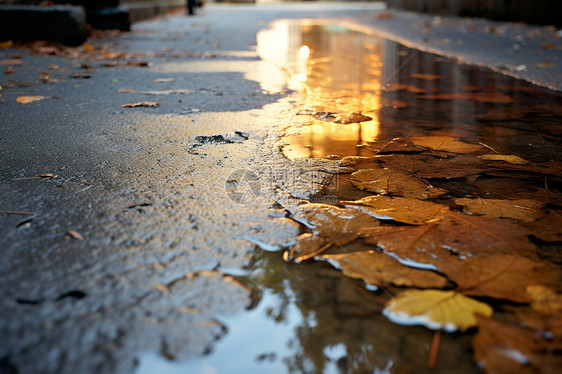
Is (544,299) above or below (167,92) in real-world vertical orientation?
below

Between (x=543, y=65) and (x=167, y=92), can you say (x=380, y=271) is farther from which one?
(x=543, y=65)

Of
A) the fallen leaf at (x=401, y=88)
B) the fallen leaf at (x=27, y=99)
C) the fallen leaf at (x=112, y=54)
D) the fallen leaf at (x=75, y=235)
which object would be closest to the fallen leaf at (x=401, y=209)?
the fallen leaf at (x=75, y=235)

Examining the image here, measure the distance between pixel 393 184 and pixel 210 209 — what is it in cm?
55

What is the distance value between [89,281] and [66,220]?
0.29m

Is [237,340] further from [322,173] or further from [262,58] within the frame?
[262,58]

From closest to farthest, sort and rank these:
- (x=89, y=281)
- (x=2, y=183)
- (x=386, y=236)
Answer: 1. (x=89, y=281)
2. (x=386, y=236)
3. (x=2, y=183)

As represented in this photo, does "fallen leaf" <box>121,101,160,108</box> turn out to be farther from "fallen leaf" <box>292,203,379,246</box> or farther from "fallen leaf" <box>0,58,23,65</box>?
"fallen leaf" <box>0,58,23,65</box>

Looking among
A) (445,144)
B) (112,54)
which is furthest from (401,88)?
(112,54)

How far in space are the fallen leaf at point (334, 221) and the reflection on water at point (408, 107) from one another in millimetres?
451

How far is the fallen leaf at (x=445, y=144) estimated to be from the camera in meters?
1.69

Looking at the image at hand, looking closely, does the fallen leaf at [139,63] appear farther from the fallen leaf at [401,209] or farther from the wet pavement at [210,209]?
the fallen leaf at [401,209]

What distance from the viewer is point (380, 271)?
3.06ft

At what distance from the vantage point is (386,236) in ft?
3.48

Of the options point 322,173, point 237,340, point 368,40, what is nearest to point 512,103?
point 322,173
